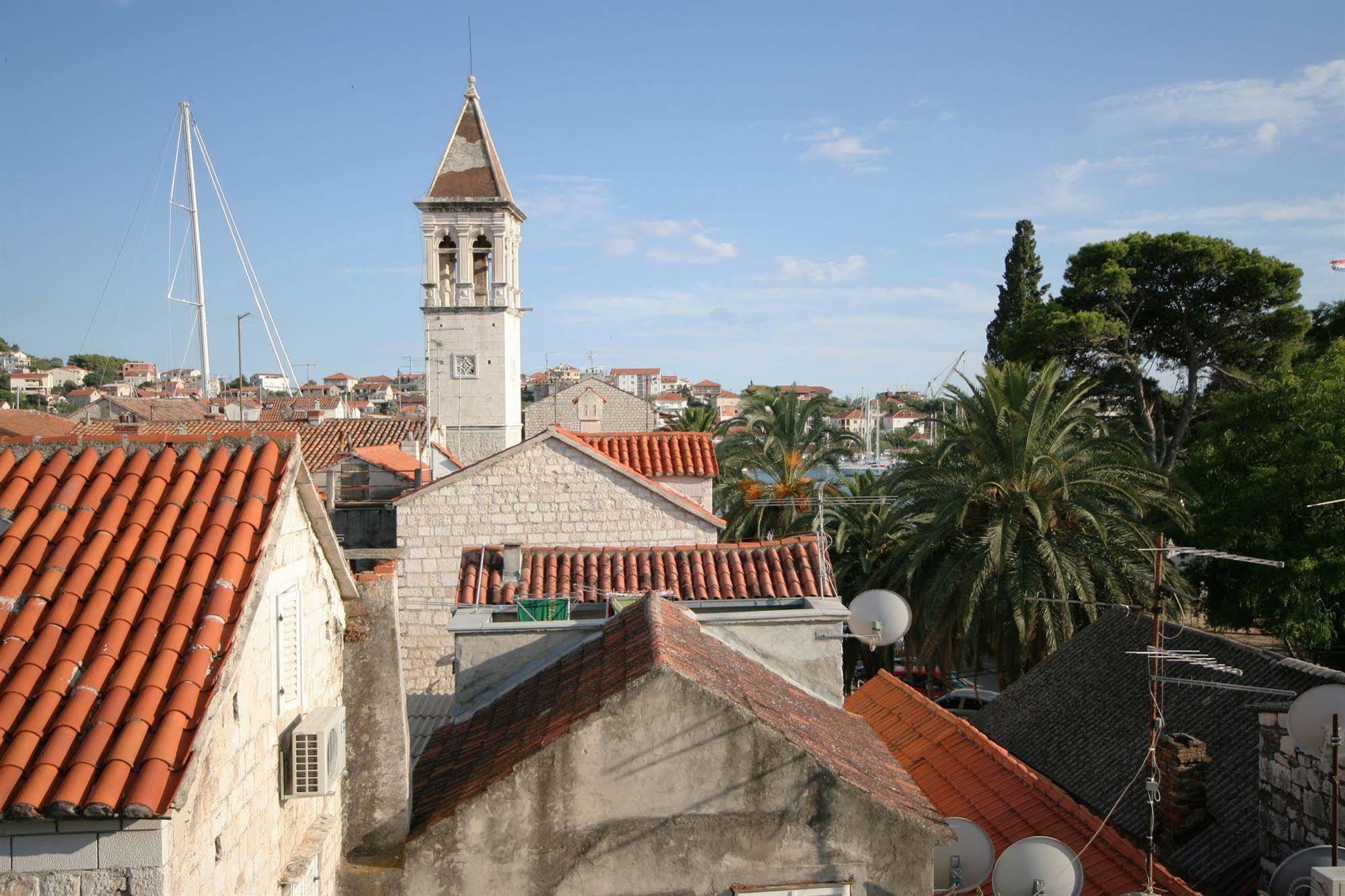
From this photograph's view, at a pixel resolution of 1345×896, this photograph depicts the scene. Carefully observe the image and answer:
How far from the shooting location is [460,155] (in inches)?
1249

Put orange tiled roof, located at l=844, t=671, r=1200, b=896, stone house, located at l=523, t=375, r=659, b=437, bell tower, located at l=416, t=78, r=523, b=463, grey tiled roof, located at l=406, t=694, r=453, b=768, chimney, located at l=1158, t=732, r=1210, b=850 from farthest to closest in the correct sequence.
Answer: stone house, located at l=523, t=375, r=659, b=437 → bell tower, located at l=416, t=78, r=523, b=463 → chimney, located at l=1158, t=732, r=1210, b=850 → orange tiled roof, located at l=844, t=671, r=1200, b=896 → grey tiled roof, located at l=406, t=694, r=453, b=768

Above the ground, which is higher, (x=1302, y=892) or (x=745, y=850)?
(x=745, y=850)

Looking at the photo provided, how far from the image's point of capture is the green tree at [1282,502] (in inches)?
750

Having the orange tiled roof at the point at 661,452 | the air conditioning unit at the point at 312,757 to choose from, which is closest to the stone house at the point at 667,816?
the air conditioning unit at the point at 312,757

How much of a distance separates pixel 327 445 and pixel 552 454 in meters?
22.6

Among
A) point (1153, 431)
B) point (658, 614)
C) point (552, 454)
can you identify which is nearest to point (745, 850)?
point (658, 614)

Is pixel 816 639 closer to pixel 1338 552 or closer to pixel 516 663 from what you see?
pixel 516 663

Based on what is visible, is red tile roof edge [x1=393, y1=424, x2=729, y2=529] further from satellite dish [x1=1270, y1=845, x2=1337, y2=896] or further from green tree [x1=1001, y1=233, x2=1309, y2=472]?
green tree [x1=1001, y1=233, x2=1309, y2=472]

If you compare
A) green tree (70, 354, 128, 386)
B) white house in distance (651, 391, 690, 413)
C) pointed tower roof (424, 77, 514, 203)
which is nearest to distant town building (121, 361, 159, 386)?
green tree (70, 354, 128, 386)

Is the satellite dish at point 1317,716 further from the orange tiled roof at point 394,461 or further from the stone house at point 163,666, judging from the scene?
the orange tiled roof at point 394,461

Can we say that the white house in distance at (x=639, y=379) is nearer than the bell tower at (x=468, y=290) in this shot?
No

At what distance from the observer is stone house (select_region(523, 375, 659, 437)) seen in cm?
5581

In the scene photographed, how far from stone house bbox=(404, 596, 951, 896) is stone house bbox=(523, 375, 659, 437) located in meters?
49.5

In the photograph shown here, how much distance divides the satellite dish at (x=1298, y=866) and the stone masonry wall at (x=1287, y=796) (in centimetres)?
77
